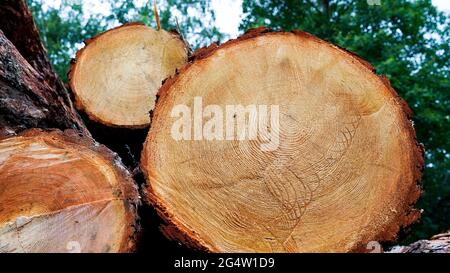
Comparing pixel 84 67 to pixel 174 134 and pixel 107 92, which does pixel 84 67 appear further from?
pixel 174 134

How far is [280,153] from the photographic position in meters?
1.32

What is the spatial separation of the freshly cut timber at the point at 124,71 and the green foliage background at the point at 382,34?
15.3 ft

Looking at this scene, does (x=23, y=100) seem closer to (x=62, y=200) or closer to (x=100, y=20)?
(x=62, y=200)

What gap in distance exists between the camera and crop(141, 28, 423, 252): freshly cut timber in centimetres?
126

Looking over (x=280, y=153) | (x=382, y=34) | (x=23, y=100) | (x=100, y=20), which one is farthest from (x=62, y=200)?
(x=100, y=20)

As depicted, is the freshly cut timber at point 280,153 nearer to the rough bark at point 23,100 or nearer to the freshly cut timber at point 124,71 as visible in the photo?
the rough bark at point 23,100

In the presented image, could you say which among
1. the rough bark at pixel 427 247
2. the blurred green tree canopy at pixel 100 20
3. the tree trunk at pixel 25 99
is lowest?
the rough bark at pixel 427 247

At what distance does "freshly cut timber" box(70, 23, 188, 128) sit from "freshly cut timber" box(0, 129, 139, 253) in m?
0.68

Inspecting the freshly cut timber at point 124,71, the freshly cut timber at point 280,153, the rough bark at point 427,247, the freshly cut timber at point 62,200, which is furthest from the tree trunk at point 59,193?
the rough bark at point 427,247

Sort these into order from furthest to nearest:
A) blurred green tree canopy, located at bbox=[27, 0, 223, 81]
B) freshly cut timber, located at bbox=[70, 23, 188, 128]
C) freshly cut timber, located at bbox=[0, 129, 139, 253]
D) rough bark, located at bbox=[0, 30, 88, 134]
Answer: blurred green tree canopy, located at bbox=[27, 0, 223, 81] < freshly cut timber, located at bbox=[70, 23, 188, 128] < rough bark, located at bbox=[0, 30, 88, 134] < freshly cut timber, located at bbox=[0, 129, 139, 253]

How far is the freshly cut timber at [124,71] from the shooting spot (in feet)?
6.61

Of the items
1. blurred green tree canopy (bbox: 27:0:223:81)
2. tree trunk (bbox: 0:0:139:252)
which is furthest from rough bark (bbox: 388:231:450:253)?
blurred green tree canopy (bbox: 27:0:223:81)

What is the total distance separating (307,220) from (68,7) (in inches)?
432

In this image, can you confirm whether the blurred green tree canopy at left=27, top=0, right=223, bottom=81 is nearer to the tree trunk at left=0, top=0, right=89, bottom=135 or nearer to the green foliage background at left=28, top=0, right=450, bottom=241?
the green foliage background at left=28, top=0, right=450, bottom=241
